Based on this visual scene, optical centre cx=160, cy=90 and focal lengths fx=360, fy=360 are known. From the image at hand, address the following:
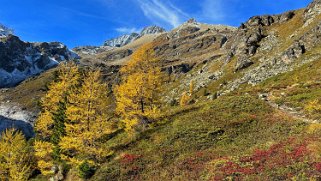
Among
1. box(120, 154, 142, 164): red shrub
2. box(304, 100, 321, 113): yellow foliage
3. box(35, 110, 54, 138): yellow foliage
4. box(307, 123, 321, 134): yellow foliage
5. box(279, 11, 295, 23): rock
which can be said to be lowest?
box(120, 154, 142, 164): red shrub

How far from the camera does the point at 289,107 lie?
50.2 meters

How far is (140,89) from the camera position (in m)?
46.2

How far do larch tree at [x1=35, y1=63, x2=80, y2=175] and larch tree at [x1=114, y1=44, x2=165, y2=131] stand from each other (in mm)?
7617

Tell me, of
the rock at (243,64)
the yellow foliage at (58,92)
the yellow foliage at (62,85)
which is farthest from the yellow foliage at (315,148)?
the rock at (243,64)

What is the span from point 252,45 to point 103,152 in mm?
95878

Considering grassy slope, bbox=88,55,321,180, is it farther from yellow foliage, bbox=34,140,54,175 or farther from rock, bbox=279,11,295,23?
rock, bbox=279,11,295,23

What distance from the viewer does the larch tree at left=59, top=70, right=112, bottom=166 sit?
137 feet

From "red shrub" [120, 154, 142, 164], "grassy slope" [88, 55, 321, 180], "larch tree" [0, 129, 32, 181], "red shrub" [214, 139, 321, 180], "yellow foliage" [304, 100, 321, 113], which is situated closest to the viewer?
"red shrub" [214, 139, 321, 180]

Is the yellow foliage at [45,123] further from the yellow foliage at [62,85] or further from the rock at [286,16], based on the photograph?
the rock at [286,16]

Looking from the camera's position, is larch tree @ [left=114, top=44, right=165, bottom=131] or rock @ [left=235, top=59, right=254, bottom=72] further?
rock @ [left=235, top=59, right=254, bottom=72]

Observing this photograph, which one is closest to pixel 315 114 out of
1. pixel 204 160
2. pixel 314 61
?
pixel 204 160

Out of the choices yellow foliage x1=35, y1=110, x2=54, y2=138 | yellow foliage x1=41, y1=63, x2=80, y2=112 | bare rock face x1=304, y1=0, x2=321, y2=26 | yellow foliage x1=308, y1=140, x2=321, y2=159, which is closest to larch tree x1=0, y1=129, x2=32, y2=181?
yellow foliage x1=35, y1=110, x2=54, y2=138

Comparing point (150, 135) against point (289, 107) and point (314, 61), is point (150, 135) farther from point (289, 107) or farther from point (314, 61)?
point (314, 61)

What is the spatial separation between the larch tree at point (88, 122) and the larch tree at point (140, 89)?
8.62ft
